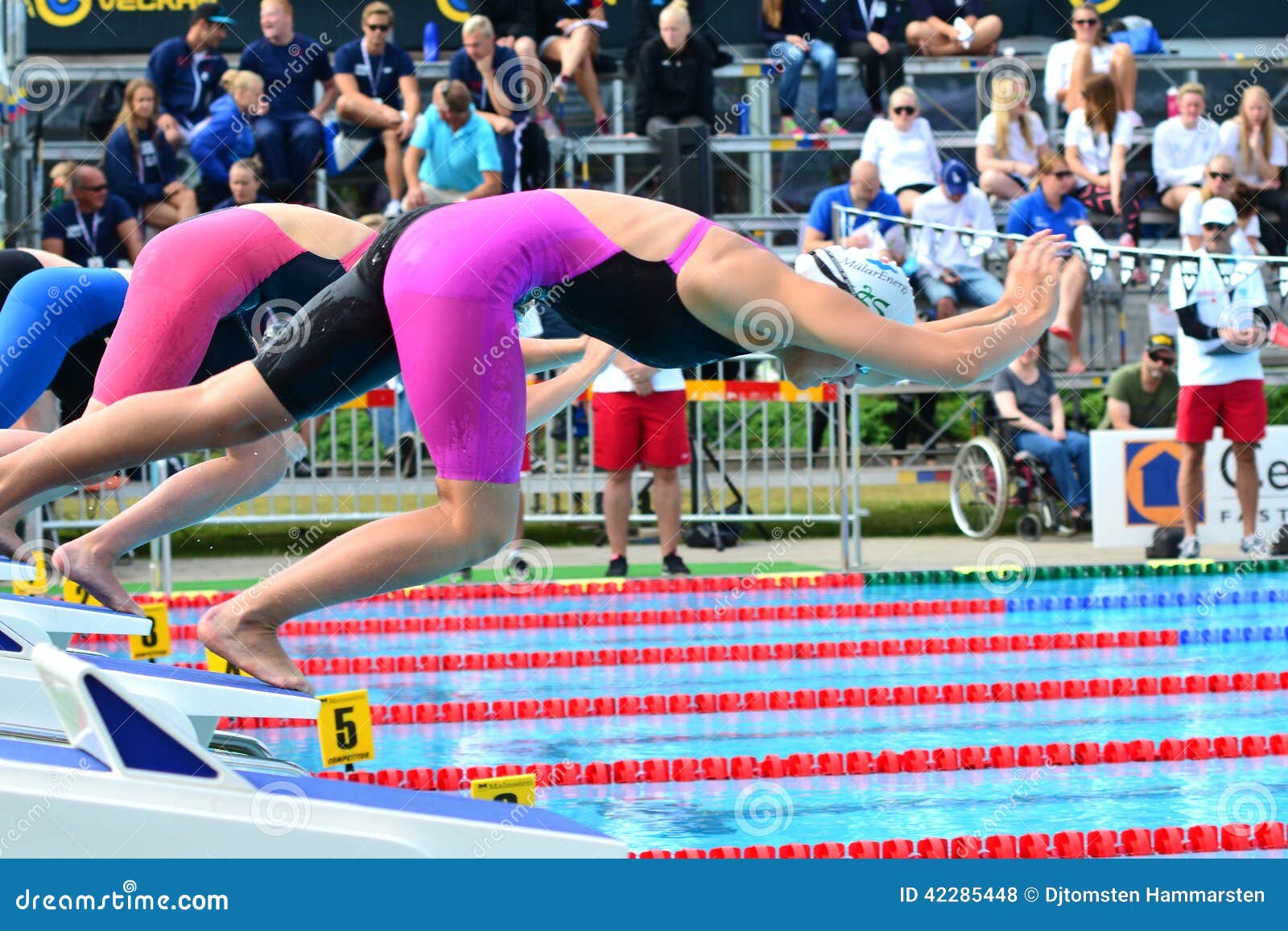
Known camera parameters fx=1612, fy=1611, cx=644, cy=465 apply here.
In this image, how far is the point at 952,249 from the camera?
38.6ft

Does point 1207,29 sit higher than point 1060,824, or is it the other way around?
point 1207,29

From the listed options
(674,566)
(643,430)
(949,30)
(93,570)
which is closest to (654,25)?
(949,30)

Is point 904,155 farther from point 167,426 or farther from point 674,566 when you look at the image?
point 167,426

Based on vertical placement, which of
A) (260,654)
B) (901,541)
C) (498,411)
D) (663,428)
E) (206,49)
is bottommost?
(901,541)

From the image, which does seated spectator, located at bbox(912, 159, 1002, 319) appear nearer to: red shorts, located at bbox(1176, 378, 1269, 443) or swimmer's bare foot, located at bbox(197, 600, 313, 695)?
red shorts, located at bbox(1176, 378, 1269, 443)

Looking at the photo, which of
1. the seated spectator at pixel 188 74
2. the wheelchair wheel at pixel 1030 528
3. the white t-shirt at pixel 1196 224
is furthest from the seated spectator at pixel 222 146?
the white t-shirt at pixel 1196 224

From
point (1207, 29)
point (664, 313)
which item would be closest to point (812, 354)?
point (664, 313)

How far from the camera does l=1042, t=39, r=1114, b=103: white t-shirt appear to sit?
43.5ft

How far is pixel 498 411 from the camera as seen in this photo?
347 cm

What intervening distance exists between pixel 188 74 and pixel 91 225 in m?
1.97

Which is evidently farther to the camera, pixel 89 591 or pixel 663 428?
pixel 663 428

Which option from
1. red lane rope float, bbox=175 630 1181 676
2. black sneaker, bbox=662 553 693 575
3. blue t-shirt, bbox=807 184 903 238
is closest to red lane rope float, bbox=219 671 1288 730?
red lane rope float, bbox=175 630 1181 676
